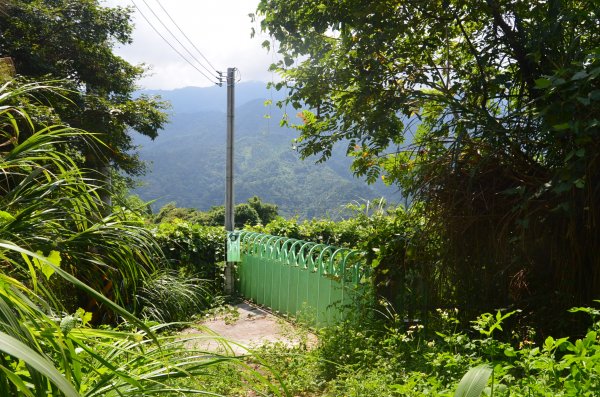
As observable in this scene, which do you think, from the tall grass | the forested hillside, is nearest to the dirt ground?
Answer: the tall grass

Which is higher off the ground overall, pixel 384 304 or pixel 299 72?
pixel 299 72

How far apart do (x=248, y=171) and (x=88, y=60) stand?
2591 inches

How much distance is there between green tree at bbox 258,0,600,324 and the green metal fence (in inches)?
41.4

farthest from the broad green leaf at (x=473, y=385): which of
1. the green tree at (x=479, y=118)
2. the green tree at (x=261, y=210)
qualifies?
the green tree at (x=261, y=210)

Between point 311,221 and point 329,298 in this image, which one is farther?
point 311,221

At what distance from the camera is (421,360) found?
3.91m

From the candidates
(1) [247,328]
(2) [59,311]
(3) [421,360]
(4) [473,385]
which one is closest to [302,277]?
(1) [247,328]

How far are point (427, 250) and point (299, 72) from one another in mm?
2371

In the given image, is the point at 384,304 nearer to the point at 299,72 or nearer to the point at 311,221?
the point at 299,72

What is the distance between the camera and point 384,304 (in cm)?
495

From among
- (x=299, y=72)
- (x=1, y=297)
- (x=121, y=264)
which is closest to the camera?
(x=1, y=297)

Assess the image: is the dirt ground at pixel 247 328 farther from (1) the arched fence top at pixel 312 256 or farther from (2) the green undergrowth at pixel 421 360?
(2) the green undergrowth at pixel 421 360

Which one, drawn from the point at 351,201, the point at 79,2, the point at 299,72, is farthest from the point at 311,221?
the point at 79,2

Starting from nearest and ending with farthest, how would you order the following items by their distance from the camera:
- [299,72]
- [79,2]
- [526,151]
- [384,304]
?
[526,151], [384,304], [299,72], [79,2]
